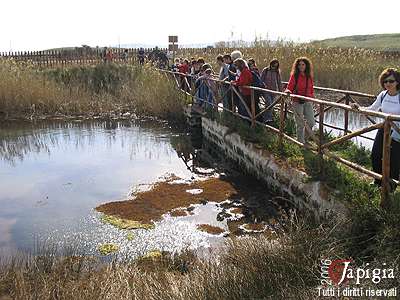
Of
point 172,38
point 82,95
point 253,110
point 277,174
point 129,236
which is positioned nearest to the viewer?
point 129,236

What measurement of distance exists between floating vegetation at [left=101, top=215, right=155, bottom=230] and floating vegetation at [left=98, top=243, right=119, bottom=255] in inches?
26.8

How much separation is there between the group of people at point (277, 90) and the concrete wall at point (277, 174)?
0.62 metres

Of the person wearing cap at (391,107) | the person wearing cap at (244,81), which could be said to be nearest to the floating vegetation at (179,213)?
the person wearing cap at (244,81)

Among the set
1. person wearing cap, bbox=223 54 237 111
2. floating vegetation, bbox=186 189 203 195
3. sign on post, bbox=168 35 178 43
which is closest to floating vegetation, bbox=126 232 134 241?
floating vegetation, bbox=186 189 203 195

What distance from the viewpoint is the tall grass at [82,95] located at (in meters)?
17.0

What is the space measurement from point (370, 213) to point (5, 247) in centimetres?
516

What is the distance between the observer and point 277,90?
383 inches

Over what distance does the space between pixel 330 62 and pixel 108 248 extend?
15.8m

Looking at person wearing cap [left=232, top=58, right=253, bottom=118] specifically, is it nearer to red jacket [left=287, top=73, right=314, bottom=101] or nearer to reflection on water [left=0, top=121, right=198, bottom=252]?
red jacket [left=287, top=73, right=314, bottom=101]

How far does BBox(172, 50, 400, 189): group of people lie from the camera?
516cm

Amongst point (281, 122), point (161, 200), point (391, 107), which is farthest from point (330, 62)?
point (391, 107)

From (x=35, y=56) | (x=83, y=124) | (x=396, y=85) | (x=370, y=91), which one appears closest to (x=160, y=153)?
(x=83, y=124)

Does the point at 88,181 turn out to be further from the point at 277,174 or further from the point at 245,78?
the point at 277,174

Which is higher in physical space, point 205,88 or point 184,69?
point 184,69
